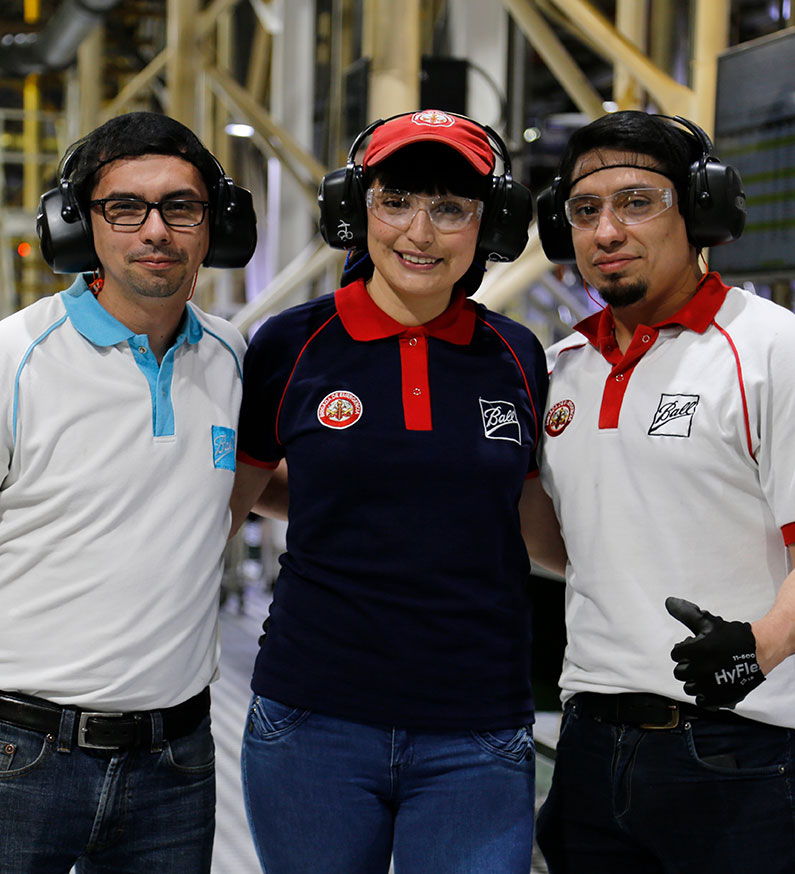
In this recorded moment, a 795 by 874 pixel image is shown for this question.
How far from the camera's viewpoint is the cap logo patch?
1.78 m

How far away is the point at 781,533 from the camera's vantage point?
1.70m

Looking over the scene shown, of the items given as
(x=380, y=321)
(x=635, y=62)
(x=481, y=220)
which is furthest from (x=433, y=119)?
(x=635, y=62)

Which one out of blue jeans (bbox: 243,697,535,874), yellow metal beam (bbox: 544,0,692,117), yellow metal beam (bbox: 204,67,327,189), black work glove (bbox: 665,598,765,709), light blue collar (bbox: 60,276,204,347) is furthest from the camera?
yellow metal beam (bbox: 204,67,327,189)

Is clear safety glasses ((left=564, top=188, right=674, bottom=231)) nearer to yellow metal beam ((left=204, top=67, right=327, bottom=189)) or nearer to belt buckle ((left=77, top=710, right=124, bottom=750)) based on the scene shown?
belt buckle ((left=77, top=710, right=124, bottom=750))

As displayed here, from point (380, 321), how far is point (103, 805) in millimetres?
913

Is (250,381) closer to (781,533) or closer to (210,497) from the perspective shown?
(210,497)

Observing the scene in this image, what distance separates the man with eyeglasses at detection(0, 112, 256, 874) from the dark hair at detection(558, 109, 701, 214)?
0.72m

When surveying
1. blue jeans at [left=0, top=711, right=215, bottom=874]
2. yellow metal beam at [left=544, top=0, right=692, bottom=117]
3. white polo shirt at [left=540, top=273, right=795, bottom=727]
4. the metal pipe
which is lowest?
blue jeans at [left=0, top=711, right=215, bottom=874]

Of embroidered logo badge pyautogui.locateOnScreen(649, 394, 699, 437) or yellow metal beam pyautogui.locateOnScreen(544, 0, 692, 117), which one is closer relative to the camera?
embroidered logo badge pyautogui.locateOnScreen(649, 394, 699, 437)

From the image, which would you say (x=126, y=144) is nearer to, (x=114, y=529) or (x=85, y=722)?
(x=114, y=529)

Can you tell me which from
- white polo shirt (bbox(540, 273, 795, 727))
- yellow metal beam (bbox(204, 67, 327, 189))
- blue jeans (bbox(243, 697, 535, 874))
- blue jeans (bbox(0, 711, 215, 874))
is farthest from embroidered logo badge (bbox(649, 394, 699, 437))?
yellow metal beam (bbox(204, 67, 327, 189))

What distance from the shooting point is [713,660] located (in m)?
1.47

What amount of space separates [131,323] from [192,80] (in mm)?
5749

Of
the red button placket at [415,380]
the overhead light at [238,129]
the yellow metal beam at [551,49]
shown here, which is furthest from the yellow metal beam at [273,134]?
the red button placket at [415,380]
